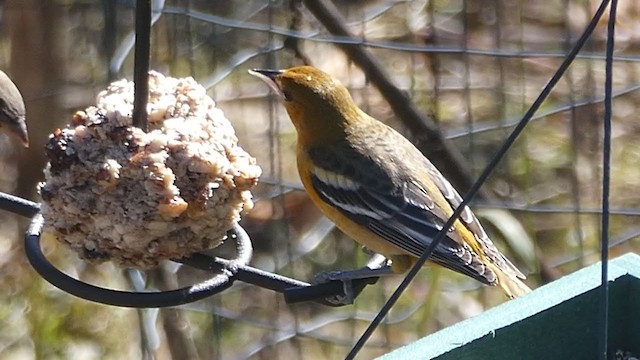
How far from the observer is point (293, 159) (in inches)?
203

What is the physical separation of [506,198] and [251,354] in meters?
1.27

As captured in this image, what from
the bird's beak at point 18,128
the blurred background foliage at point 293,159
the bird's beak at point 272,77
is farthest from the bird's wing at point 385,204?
the bird's beak at point 18,128

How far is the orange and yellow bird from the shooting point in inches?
127

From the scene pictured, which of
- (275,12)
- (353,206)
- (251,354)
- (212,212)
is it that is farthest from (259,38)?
(212,212)

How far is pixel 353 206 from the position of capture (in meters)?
3.29

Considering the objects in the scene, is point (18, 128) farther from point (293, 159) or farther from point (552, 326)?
point (293, 159)

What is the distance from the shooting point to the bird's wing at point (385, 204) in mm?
3148

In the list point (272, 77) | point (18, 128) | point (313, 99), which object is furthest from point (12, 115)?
point (313, 99)

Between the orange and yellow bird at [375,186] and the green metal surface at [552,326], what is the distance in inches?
37.7

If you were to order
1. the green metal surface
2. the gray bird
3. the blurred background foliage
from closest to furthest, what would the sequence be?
1. the green metal surface
2. the gray bird
3. the blurred background foliage

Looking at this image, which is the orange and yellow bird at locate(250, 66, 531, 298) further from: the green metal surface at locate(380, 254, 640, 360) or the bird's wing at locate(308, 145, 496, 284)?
the green metal surface at locate(380, 254, 640, 360)

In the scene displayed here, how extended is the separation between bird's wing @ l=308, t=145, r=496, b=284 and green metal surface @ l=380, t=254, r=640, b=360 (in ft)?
2.99

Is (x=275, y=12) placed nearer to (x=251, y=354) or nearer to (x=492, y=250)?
(x=251, y=354)

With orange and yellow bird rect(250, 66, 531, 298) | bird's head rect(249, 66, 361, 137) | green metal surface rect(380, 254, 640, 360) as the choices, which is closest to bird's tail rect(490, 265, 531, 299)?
orange and yellow bird rect(250, 66, 531, 298)
